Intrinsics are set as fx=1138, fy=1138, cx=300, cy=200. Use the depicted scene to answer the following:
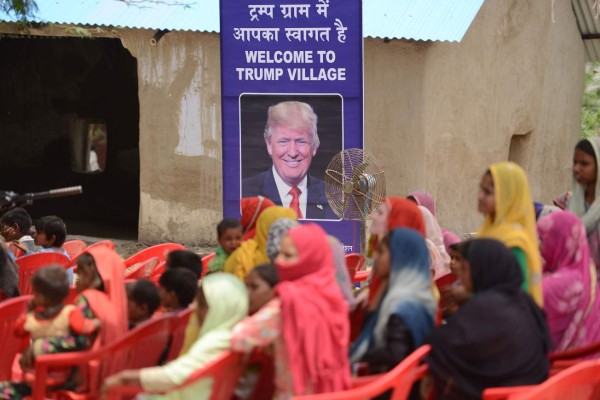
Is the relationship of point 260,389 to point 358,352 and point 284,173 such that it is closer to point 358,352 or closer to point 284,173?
point 358,352

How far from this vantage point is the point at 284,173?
9414 mm

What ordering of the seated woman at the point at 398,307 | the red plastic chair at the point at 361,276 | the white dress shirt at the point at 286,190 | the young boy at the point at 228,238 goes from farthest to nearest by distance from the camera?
1. the white dress shirt at the point at 286,190
2. the red plastic chair at the point at 361,276
3. the young boy at the point at 228,238
4. the seated woman at the point at 398,307

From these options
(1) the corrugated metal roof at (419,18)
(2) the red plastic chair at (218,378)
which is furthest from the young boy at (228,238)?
(1) the corrugated metal roof at (419,18)

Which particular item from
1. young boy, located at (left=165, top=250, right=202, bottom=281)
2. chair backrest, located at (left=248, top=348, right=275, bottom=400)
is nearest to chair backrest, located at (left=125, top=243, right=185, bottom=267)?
young boy, located at (left=165, top=250, right=202, bottom=281)

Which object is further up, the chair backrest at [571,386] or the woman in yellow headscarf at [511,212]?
the woman in yellow headscarf at [511,212]

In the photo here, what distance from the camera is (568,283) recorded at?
5508 millimetres

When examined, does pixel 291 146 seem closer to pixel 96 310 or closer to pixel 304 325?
pixel 96 310

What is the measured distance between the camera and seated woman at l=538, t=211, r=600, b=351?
5.51 meters

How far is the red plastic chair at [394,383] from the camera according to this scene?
14.1 feet

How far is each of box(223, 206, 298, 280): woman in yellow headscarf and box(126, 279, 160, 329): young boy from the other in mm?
757

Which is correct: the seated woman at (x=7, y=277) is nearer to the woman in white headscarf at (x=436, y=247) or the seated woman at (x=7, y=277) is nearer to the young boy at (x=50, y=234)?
the young boy at (x=50, y=234)

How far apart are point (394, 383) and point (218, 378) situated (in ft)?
2.31

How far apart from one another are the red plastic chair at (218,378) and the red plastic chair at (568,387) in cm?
101

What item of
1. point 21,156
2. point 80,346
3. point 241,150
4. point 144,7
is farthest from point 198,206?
point 80,346
